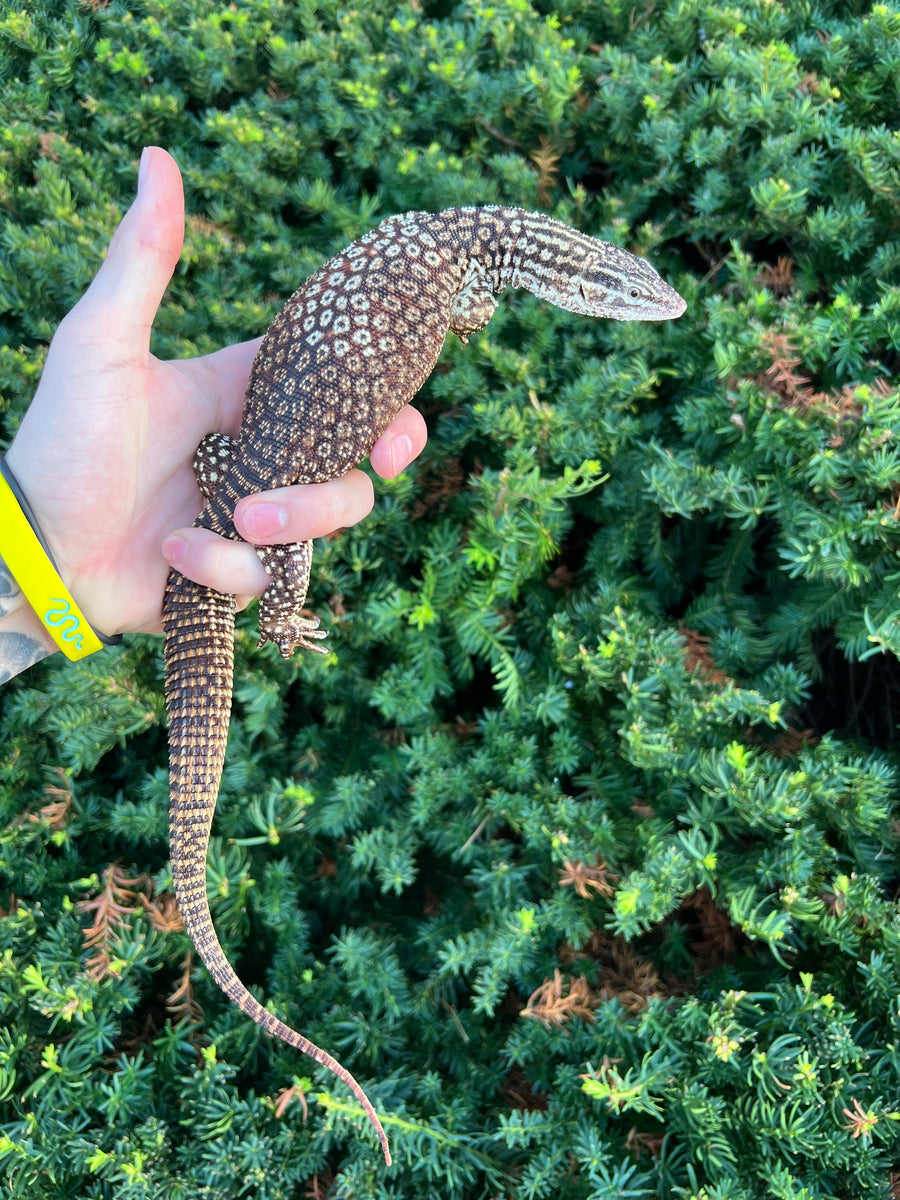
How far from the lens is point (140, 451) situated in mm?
2393

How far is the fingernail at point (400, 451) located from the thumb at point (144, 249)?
0.77 m

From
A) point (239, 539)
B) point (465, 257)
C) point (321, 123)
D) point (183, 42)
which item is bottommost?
point (239, 539)

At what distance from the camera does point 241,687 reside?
2.35 metres

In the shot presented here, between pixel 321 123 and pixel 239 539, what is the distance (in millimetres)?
1590

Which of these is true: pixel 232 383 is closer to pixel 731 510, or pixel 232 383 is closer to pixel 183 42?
pixel 183 42

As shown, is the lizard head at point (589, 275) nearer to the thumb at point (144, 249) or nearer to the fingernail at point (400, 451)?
the fingernail at point (400, 451)

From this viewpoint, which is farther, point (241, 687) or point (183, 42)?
point (183, 42)

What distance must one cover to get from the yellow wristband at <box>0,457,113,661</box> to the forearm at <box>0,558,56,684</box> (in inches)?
1.4

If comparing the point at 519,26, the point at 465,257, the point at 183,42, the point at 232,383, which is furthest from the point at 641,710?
the point at 183,42

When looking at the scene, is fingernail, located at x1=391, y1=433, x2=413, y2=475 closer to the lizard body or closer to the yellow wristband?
the lizard body

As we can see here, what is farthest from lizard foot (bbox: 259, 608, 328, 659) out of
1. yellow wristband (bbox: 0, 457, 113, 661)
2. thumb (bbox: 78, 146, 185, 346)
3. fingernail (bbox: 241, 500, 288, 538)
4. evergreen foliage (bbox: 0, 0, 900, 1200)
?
thumb (bbox: 78, 146, 185, 346)

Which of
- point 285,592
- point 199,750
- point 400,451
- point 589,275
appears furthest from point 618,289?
point 199,750

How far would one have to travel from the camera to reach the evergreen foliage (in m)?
A: 1.89

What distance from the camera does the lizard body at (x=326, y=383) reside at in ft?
6.61
